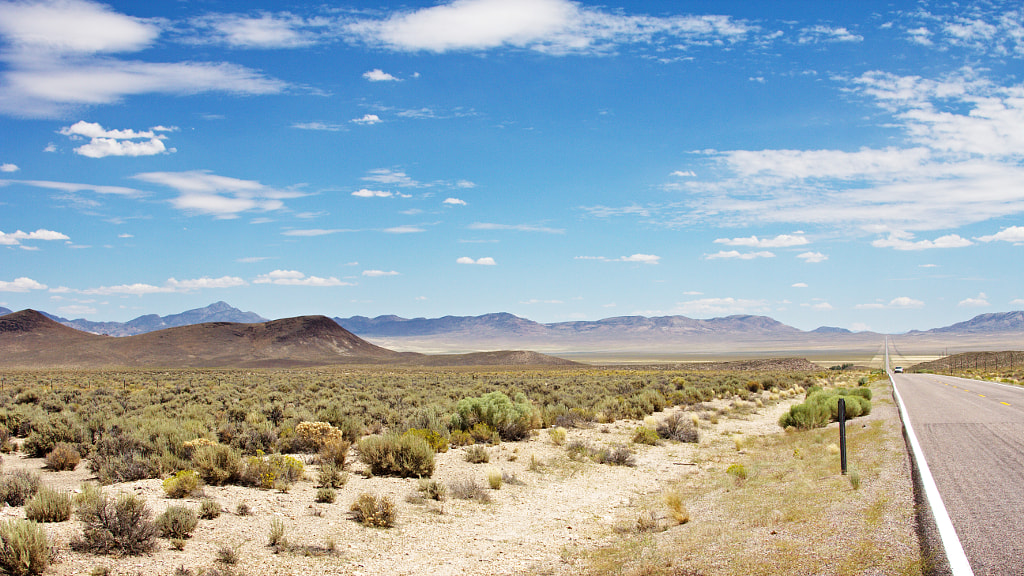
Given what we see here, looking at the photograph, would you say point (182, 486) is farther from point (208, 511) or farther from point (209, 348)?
point (209, 348)

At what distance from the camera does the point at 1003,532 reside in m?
6.06

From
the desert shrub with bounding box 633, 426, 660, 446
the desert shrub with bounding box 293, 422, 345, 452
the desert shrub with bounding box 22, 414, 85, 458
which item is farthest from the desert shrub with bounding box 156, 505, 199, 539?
the desert shrub with bounding box 633, 426, 660, 446

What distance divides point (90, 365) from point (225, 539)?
105 metres

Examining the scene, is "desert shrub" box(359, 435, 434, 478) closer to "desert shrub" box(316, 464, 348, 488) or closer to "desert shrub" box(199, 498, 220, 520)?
"desert shrub" box(316, 464, 348, 488)

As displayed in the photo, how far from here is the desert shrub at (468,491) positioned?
10.7 m

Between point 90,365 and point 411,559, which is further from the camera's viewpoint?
point 90,365

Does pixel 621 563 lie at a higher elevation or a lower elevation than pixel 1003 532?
lower

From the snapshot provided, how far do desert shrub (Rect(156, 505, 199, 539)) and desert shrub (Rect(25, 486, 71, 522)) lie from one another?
1162 mm

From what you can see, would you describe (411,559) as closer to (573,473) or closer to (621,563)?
(621,563)

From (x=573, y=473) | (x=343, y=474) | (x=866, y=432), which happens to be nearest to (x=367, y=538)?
(x=343, y=474)

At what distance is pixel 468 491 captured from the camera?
10.8 meters

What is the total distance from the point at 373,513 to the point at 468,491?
2165 mm

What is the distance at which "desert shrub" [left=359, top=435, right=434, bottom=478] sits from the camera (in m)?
11.9

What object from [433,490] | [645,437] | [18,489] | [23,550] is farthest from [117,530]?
[645,437]
